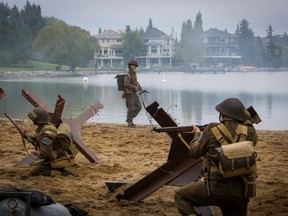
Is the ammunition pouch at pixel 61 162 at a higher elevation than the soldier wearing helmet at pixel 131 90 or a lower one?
lower

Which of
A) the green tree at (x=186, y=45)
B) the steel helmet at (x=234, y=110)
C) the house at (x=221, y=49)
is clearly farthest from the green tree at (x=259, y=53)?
the steel helmet at (x=234, y=110)

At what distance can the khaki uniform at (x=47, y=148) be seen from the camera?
26.5ft

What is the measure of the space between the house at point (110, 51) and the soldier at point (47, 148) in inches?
4230

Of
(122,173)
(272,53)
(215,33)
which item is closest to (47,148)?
(122,173)

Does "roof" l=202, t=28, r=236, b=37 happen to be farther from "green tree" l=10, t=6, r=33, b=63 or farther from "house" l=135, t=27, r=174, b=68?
"green tree" l=10, t=6, r=33, b=63

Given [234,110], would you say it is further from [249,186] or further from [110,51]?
[110,51]

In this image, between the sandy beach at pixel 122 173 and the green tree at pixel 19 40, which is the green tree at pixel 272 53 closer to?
the green tree at pixel 19 40

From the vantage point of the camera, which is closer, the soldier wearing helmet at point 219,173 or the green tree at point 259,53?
the soldier wearing helmet at point 219,173

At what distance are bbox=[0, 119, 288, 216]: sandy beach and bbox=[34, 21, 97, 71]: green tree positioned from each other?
73.1 m

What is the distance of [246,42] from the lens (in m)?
116

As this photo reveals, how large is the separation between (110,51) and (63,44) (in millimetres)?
38635

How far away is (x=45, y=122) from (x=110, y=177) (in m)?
1.39

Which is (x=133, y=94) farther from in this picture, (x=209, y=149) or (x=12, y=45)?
(x=12, y=45)

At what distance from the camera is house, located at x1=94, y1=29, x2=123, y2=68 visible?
12081cm
